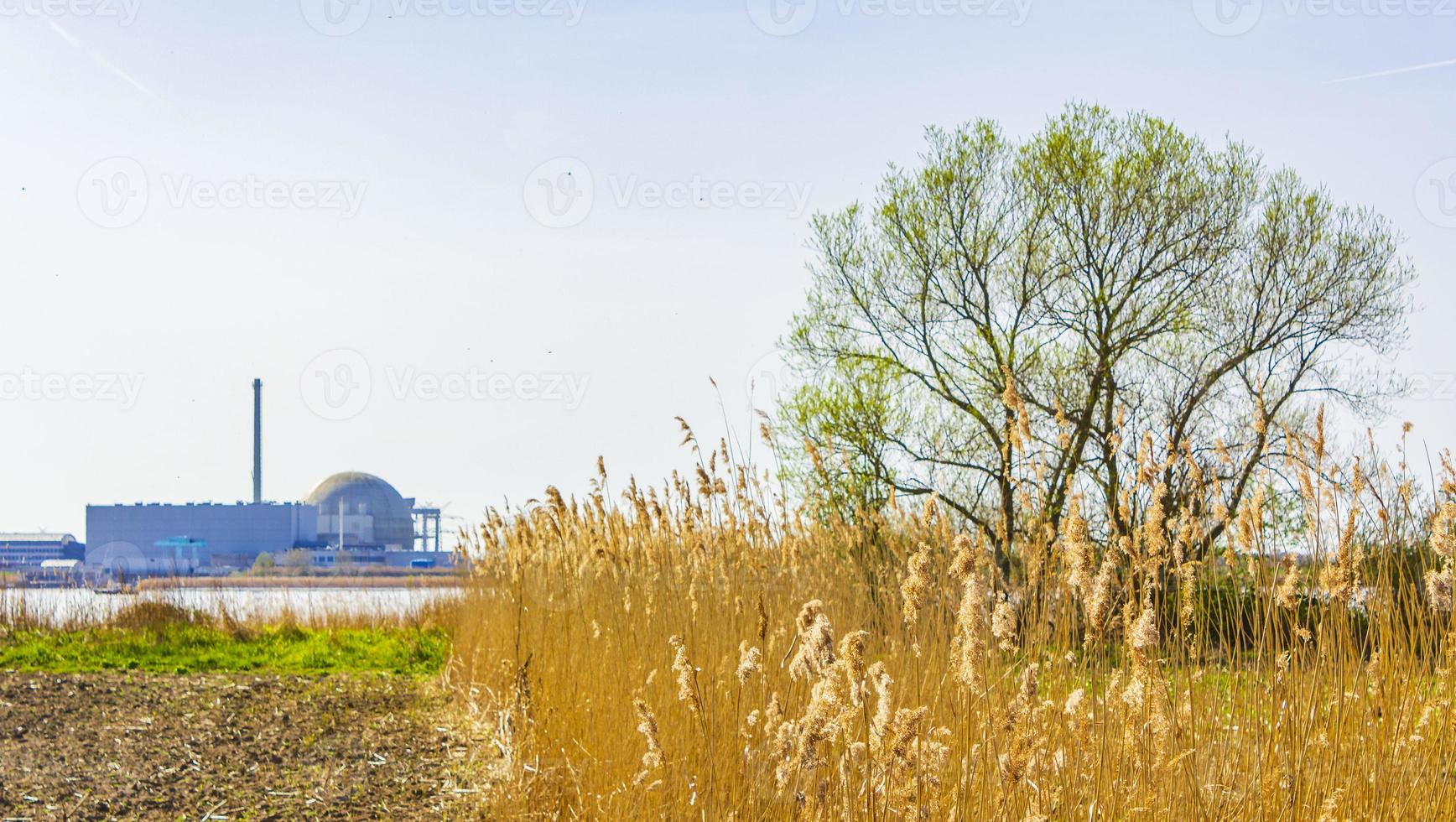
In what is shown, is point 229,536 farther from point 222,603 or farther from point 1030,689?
point 1030,689

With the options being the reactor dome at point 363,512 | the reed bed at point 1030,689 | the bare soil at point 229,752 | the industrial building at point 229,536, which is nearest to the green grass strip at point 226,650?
the bare soil at point 229,752

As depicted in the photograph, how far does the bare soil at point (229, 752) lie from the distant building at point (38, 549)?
6504cm

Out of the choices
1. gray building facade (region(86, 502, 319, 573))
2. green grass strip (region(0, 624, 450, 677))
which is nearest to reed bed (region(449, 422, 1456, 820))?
green grass strip (region(0, 624, 450, 677))

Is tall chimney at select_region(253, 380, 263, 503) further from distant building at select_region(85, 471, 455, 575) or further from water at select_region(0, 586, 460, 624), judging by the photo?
water at select_region(0, 586, 460, 624)

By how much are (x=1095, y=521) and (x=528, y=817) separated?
921cm

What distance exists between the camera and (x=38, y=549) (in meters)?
67.7

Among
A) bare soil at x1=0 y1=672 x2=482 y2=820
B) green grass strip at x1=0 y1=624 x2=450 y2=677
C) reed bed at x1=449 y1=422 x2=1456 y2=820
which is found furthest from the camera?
green grass strip at x1=0 y1=624 x2=450 y2=677

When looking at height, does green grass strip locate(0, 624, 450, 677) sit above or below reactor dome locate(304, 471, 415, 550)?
below

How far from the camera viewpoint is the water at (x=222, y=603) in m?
14.0

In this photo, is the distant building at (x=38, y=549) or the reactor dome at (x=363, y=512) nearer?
the distant building at (x=38, y=549)

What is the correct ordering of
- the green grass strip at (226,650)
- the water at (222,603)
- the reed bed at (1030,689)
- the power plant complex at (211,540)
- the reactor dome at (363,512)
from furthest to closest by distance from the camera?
the reactor dome at (363,512), the power plant complex at (211,540), the water at (222,603), the green grass strip at (226,650), the reed bed at (1030,689)

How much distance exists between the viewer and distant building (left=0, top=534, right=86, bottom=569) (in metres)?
67.1

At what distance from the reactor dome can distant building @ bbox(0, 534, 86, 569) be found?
12.2 m

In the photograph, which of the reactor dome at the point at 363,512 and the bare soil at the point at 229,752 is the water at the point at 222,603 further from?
the reactor dome at the point at 363,512
